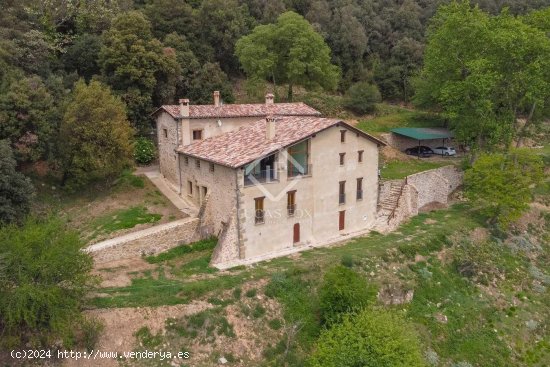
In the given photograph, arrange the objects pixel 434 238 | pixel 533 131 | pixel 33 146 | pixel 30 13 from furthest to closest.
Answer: pixel 533 131, pixel 30 13, pixel 434 238, pixel 33 146

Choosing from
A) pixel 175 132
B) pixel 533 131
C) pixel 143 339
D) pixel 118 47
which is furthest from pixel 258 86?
pixel 143 339

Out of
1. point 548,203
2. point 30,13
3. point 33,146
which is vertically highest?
point 30,13

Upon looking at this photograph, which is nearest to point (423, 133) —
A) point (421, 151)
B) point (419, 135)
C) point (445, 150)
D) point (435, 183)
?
point (419, 135)

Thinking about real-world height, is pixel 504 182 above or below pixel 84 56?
below

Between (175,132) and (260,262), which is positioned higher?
(175,132)

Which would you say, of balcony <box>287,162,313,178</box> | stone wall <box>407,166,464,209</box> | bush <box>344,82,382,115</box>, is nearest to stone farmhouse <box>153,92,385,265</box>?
balcony <box>287,162,313,178</box>

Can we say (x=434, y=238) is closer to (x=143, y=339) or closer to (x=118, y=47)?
(x=143, y=339)

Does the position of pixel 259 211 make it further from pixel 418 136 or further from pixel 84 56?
pixel 84 56

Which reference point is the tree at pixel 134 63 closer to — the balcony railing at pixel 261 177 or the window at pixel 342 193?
the balcony railing at pixel 261 177
